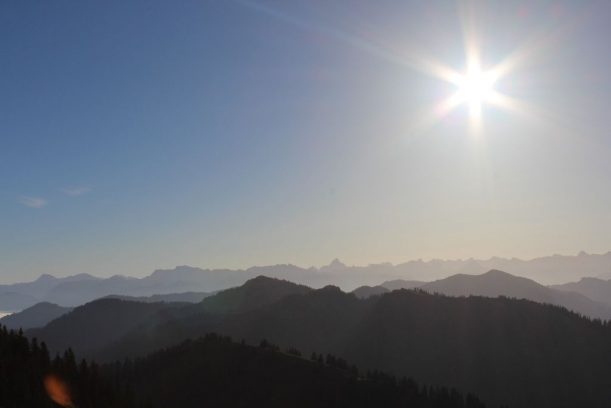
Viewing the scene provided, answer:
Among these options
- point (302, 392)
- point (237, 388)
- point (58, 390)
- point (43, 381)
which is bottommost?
point (237, 388)

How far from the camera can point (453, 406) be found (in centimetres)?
18862

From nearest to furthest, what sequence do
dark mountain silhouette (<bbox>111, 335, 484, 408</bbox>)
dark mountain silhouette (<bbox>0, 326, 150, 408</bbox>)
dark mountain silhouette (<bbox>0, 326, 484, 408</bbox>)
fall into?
dark mountain silhouette (<bbox>0, 326, 150, 408</bbox>)
dark mountain silhouette (<bbox>0, 326, 484, 408</bbox>)
dark mountain silhouette (<bbox>111, 335, 484, 408</bbox>)

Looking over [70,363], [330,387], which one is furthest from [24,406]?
[330,387]

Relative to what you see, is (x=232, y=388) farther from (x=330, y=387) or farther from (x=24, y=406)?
(x=24, y=406)

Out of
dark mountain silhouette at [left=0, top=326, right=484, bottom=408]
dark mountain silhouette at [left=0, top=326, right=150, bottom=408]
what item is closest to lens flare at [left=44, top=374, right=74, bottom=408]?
dark mountain silhouette at [left=0, top=326, right=150, bottom=408]

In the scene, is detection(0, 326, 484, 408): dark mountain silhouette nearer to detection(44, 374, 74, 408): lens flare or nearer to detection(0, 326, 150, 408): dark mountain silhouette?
detection(0, 326, 150, 408): dark mountain silhouette

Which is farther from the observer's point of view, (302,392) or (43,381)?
(302,392)

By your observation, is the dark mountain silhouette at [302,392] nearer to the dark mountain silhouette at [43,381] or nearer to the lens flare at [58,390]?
the dark mountain silhouette at [43,381]

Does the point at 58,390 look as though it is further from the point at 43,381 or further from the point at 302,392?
the point at 302,392

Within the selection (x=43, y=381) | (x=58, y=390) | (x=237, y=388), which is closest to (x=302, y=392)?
(x=237, y=388)

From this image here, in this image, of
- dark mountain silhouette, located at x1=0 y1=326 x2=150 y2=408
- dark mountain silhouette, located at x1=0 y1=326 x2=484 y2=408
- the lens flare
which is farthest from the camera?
dark mountain silhouette, located at x1=0 y1=326 x2=484 y2=408

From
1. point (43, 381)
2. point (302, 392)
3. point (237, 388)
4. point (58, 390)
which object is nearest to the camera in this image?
point (43, 381)

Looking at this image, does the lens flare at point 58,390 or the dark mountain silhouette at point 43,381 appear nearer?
the dark mountain silhouette at point 43,381


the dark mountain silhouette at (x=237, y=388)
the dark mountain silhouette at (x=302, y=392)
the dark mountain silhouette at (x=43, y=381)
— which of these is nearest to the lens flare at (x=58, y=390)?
the dark mountain silhouette at (x=43, y=381)
